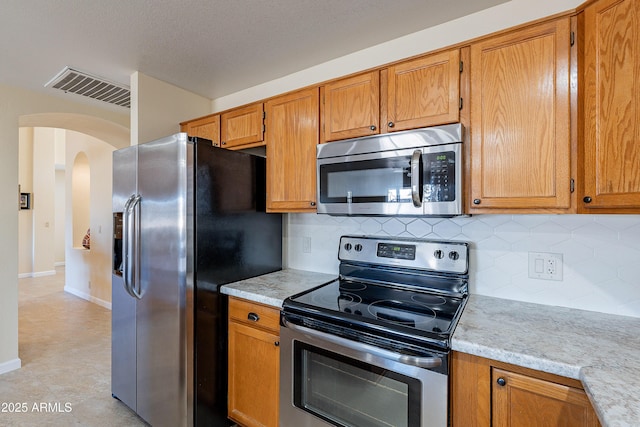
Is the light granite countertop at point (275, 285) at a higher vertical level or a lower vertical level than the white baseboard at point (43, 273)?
higher

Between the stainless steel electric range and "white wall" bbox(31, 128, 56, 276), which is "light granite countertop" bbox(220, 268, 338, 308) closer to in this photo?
the stainless steel electric range

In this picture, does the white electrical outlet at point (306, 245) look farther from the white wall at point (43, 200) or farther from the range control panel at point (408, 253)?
the white wall at point (43, 200)

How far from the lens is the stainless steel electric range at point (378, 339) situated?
1187 millimetres

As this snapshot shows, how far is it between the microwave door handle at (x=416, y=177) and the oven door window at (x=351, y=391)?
80cm

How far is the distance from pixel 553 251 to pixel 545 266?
0.08m

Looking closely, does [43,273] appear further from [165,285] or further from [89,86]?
[165,285]

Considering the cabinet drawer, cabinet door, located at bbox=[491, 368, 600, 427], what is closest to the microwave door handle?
cabinet door, located at bbox=[491, 368, 600, 427]

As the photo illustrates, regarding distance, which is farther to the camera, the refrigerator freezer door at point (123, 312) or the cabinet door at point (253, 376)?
the refrigerator freezer door at point (123, 312)

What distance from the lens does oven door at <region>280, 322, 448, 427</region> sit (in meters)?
1.17

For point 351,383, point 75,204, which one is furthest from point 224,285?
point 75,204

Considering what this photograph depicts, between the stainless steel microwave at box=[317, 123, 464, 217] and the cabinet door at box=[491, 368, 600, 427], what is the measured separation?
2.32ft

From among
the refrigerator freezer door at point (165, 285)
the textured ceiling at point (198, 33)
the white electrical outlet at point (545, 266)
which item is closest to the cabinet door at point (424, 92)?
the textured ceiling at point (198, 33)

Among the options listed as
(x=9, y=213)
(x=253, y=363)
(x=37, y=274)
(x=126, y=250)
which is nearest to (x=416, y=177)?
(x=253, y=363)

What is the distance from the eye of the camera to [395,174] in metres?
1.62
